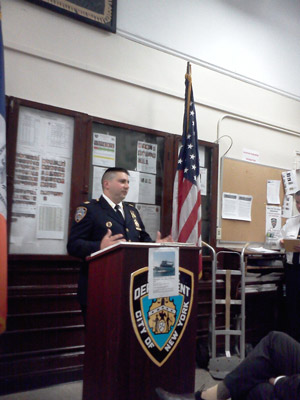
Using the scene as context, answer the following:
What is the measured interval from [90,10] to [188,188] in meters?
1.62

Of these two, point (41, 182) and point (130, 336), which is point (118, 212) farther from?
point (130, 336)

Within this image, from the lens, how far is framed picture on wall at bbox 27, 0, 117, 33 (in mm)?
2727

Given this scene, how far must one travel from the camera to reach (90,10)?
2887mm

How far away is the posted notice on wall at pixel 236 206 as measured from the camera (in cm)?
359

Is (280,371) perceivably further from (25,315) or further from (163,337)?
(25,315)

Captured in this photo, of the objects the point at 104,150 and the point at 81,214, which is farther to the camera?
the point at 104,150

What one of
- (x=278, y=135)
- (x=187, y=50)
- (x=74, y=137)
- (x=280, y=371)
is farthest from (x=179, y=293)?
(x=278, y=135)

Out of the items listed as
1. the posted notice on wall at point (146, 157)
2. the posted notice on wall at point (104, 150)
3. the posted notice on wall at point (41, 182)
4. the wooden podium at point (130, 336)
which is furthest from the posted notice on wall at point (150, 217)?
the wooden podium at point (130, 336)

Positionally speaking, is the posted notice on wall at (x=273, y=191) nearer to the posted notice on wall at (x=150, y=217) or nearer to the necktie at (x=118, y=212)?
the posted notice on wall at (x=150, y=217)

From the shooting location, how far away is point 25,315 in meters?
2.44

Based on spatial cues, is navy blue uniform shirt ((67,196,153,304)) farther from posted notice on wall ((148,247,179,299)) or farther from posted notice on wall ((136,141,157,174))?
posted notice on wall ((136,141,157,174))

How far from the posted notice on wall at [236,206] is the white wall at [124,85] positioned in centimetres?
46

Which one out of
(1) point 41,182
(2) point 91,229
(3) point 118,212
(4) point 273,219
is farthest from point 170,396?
(4) point 273,219

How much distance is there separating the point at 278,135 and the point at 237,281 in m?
1.80
